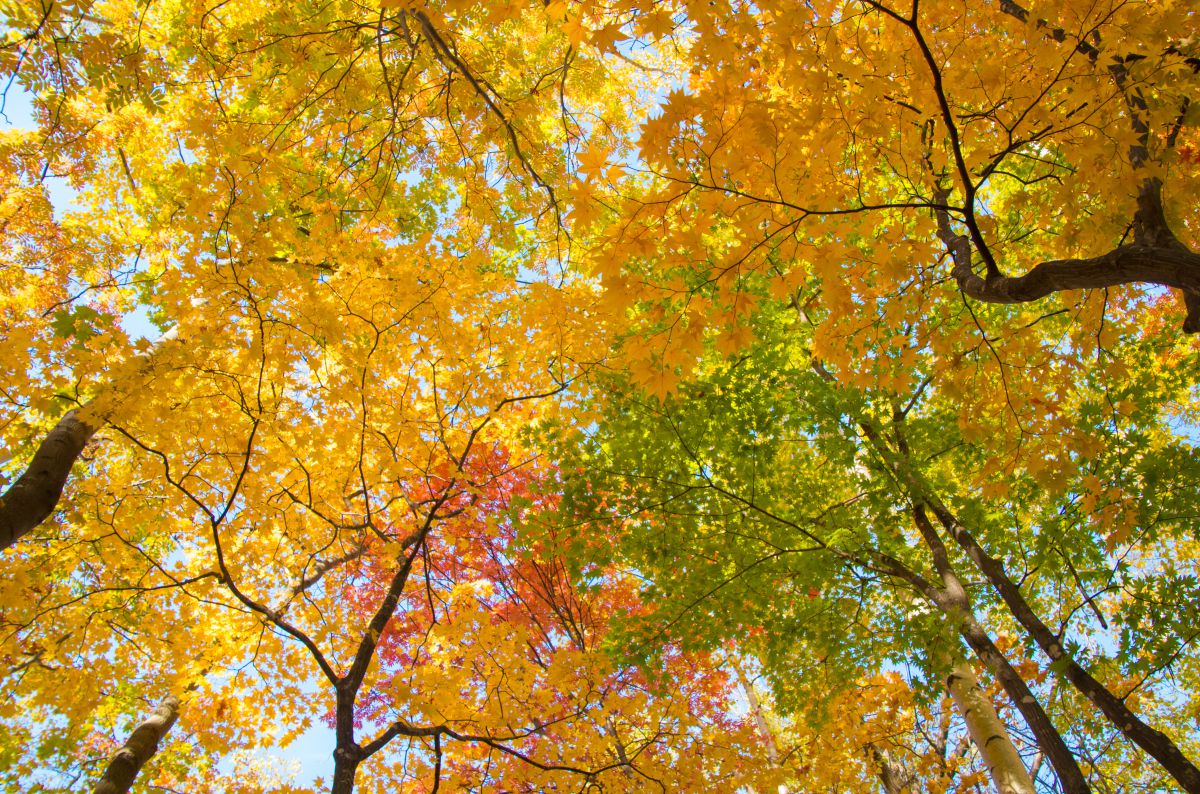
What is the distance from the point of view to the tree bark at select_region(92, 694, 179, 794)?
424 centimetres

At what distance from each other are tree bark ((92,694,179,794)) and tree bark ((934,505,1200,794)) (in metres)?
6.53

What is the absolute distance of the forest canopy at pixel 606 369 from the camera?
2561 millimetres

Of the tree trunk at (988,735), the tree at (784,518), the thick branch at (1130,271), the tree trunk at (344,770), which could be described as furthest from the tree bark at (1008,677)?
the tree trunk at (344,770)

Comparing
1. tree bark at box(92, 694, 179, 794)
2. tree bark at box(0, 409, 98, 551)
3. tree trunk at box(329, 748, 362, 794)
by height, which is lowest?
tree trunk at box(329, 748, 362, 794)

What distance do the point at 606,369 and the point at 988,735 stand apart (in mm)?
4125

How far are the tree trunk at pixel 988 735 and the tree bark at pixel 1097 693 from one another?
58 centimetres

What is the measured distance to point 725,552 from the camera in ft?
16.4

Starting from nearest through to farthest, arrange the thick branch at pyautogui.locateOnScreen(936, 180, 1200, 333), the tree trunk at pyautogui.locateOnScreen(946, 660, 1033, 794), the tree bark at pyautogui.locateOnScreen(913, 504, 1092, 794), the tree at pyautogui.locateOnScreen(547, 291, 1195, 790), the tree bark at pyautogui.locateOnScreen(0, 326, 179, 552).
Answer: the thick branch at pyautogui.locateOnScreen(936, 180, 1200, 333)
the tree bark at pyautogui.locateOnScreen(0, 326, 179, 552)
the tree bark at pyautogui.locateOnScreen(913, 504, 1092, 794)
the tree trunk at pyautogui.locateOnScreen(946, 660, 1033, 794)
the tree at pyautogui.locateOnScreen(547, 291, 1195, 790)

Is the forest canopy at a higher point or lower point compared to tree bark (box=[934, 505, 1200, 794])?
higher

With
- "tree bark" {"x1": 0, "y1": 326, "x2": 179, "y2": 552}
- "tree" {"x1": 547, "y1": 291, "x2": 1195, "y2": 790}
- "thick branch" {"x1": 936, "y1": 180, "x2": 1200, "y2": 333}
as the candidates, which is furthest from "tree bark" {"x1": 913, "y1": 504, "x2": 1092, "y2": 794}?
"tree bark" {"x1": 0, "y1": 326, "x2": 179, "y2": 552}

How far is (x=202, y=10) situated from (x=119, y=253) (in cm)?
396

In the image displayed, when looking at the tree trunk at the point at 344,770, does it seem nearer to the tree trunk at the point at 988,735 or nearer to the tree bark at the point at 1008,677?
the tree bark at the point at 1008,677

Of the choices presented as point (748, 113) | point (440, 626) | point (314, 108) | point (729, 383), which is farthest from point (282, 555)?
point (748, 113)

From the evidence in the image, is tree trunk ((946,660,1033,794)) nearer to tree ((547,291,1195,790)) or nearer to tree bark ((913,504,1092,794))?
tree bark ((913,504,1092,794))
